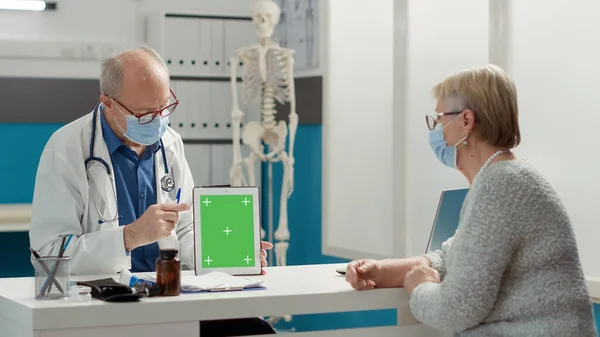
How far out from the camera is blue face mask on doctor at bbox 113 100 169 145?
2.59 m

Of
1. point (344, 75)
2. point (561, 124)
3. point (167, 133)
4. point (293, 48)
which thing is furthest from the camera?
point (293, 48)

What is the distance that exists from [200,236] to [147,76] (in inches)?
23.6

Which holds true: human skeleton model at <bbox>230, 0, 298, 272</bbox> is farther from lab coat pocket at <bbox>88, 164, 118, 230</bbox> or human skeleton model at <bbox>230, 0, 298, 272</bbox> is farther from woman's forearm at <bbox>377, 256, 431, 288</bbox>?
woman's forearm at <bbox>377, 256, 431, 288</bbox>

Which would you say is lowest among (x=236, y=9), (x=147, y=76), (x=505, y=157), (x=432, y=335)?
(x=432, y=335)

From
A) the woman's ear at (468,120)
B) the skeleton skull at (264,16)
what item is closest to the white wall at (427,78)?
the skeleton skull at (264,16)

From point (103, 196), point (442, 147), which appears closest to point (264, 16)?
point (103, 196)

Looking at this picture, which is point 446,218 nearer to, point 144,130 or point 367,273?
point 367,273

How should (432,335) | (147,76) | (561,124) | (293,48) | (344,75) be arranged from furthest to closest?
(293,48)
(344,75)
(561,124)
(147,76)
(432,335)

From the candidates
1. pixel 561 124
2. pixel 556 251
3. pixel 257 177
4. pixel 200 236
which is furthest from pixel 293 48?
pixel 556 251

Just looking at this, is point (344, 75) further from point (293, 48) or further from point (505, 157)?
point (505, 157)

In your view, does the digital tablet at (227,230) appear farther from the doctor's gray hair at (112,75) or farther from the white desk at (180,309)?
the doctor's gray hair at (112,75)

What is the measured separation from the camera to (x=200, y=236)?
2.26 metres

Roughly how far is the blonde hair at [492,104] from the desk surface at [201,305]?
1.41 feet

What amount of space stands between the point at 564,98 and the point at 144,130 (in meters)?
1.42
